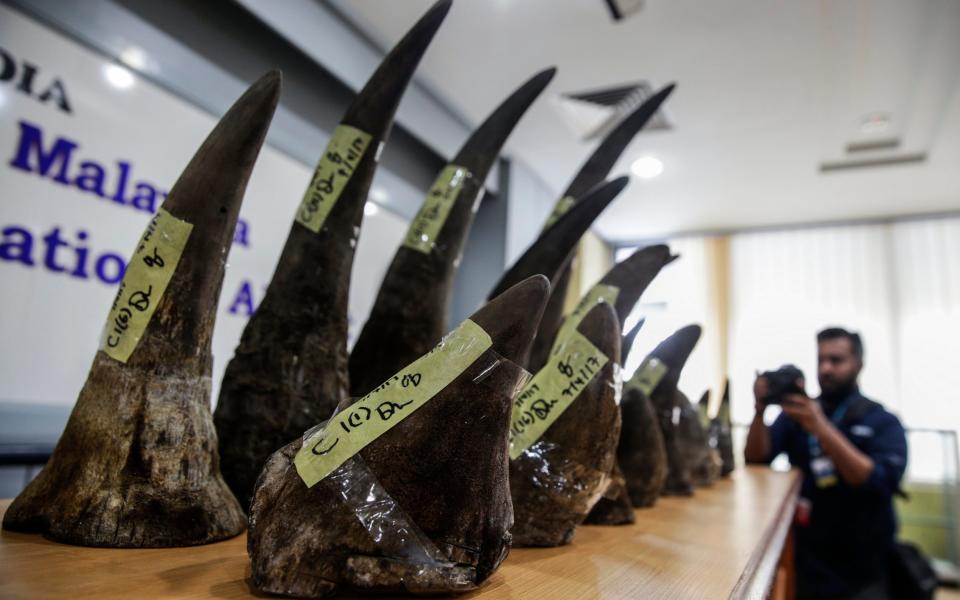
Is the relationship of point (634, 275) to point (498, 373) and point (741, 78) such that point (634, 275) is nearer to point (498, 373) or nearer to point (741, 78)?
point (498, 373)

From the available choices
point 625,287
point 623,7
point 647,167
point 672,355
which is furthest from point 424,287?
point 647,167

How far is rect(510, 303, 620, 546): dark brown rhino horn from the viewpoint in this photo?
0.52 m

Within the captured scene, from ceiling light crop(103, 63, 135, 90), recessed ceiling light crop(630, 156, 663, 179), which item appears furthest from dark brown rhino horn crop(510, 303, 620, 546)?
recessed ceiling light crop(630, 156, 663, 179)

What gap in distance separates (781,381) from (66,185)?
7.31 feet

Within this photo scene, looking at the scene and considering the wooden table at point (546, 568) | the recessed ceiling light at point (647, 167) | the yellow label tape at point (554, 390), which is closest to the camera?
the wooden table at point (546, 568)

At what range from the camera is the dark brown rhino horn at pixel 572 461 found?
520 mm

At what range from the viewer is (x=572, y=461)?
0.53 metres

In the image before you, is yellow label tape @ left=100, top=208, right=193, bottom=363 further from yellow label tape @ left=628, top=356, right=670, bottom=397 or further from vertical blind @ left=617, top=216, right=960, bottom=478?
vertical blind @ left=617, top=216, right=960, bottom=478

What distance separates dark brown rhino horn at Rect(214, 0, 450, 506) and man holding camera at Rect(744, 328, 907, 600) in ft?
5.90

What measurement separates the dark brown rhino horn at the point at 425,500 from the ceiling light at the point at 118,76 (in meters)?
1.92

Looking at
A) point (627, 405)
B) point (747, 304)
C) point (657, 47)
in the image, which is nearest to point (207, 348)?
point (627, 405)

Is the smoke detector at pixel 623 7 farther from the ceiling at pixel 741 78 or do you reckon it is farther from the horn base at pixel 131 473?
the horn base at pixel 131 473

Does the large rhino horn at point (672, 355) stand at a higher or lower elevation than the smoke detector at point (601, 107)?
lower

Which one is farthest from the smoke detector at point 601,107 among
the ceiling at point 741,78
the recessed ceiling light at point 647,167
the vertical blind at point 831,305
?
the vertical blind at point 831,305
